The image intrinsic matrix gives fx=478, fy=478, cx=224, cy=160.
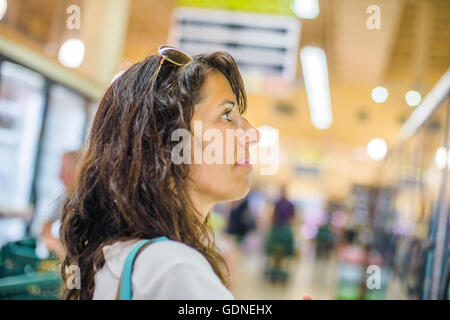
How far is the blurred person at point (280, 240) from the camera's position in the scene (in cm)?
788

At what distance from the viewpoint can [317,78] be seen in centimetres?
793

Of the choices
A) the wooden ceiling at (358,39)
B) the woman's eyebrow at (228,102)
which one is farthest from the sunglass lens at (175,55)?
the wooden ceiling at (358,39)

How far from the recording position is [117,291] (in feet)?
2.48

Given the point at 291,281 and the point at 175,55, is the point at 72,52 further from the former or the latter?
the point at 291,281

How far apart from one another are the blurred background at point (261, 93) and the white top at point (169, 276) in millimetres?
461

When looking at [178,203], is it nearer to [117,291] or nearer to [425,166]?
[117,291]

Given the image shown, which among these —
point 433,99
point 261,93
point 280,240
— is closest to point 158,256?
point 433,99

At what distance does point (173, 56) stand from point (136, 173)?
253 mm

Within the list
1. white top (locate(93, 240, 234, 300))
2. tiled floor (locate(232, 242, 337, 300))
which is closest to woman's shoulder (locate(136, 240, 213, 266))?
white top (locate(93, 240, 234, 300))

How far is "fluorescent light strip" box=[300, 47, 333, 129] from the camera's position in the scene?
21.1 ft

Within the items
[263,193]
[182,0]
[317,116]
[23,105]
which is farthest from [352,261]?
[263,193]

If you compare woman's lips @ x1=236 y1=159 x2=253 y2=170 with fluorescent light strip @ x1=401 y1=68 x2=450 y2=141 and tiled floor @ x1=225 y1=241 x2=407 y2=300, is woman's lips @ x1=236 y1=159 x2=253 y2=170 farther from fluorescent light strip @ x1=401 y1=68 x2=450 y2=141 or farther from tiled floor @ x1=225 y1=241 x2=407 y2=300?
tiled floor @ x1=225 y1=241 x2=407 y2=300

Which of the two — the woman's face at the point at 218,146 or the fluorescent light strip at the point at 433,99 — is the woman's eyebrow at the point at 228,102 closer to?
the woman's face at the point at 218,146

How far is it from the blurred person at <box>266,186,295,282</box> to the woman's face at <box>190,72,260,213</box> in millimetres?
7084
